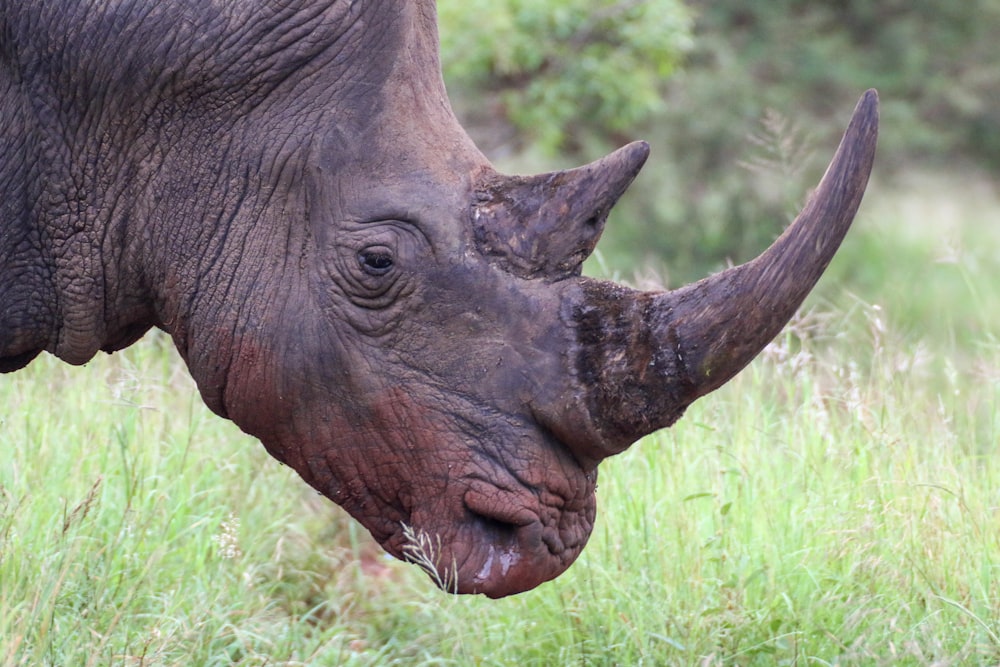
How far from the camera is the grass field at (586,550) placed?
174 inches

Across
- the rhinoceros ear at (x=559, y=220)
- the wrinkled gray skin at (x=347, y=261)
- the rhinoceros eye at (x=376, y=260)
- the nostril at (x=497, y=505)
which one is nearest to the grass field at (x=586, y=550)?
the wrinkled gray skin at (x=347, y=261)

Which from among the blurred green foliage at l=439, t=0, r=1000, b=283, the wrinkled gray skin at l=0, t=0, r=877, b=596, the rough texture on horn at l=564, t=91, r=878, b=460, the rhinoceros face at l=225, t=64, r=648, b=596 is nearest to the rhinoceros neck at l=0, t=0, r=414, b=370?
the wrinkled gray skin at l=0, t=0, r=877, b=596

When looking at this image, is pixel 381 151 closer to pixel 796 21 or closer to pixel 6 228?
pixel 6 228

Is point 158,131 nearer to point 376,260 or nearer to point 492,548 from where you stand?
point 376,260

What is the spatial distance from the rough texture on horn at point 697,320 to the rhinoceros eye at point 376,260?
470mm

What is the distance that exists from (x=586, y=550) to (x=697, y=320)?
6.06 ft

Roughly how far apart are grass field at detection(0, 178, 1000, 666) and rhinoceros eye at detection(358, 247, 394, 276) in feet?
3.21

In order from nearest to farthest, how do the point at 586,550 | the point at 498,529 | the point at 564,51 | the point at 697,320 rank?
the point at 697,320 < the point at 498,529 < the point at 586,550 < the point at 564,51

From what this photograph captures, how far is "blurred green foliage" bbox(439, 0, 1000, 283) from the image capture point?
1161 cm

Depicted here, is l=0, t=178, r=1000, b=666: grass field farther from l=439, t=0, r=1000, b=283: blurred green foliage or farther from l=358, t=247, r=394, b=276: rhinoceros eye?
l=439, t=0, r=1000, b=283: blurred green foliage

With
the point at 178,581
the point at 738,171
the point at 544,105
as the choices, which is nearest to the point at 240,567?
the point at 178,581

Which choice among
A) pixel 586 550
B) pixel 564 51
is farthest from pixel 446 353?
pixel 564 51

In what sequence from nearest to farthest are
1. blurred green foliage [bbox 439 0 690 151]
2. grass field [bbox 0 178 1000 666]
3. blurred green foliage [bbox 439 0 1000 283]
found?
1. grass field [bbox 0 178 1000 666]
2. blurred green foliage [bbox 439 0 690 151]
3. blurred green foliage [bbox 439 0 1000 283]

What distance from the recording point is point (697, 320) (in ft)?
11.0
